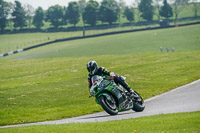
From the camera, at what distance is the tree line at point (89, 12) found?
167 metres

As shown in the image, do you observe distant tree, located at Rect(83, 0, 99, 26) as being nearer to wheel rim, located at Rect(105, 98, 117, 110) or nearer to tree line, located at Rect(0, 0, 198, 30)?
tree line, located at Rect(0, 0, 198, 30)

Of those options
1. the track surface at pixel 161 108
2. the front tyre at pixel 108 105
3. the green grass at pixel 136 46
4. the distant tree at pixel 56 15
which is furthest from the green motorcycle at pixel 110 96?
the distant tree at pixel 56 15

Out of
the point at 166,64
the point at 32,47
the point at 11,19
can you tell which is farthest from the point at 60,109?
the point at 11,19

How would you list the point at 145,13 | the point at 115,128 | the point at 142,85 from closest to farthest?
the point at 115,128, the point at 142,85, the point at 145,13

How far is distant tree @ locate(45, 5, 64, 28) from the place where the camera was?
18018 centimetres

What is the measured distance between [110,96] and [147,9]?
157002 millimetres

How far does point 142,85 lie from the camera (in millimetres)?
28266

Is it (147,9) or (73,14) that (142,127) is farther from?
(73,14)

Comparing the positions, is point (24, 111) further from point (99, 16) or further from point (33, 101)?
point (99, 16)

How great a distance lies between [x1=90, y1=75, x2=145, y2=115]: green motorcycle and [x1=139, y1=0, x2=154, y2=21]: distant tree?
154 metres

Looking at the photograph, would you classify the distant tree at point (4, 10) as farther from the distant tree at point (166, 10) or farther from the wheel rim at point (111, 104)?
the wheel rim at point (111, 104)

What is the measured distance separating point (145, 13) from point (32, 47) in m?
77.5

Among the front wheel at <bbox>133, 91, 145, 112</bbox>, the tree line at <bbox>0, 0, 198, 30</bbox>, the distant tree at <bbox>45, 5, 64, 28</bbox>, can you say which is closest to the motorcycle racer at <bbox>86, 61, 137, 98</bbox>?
the front wheel at <bbox>133, 91, 145, 112</bbox>

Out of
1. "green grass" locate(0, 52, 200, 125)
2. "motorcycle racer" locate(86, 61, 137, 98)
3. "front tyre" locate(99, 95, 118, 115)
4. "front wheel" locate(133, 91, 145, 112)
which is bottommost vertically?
"green grass" locate(0, 52, 200, 125)
